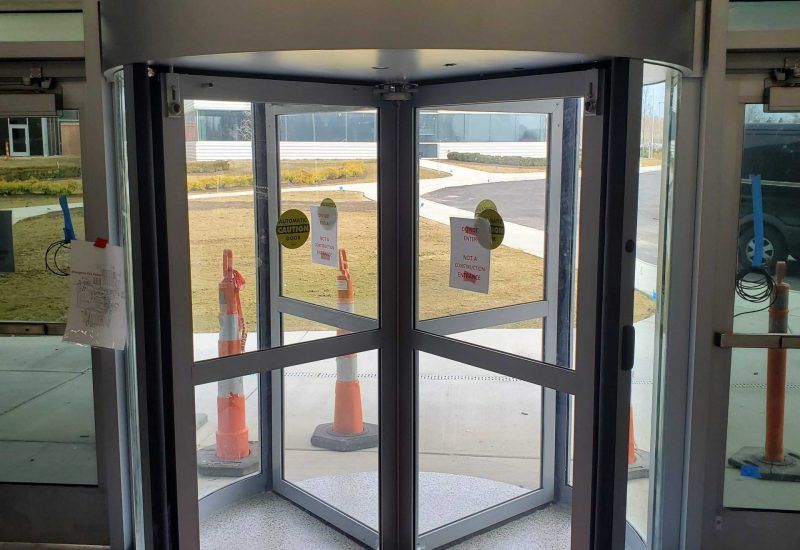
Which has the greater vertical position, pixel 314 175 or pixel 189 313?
pixel 314 175

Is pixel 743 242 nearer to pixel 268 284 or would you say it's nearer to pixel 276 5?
pixel 268 284

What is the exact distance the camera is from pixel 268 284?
10.6ft

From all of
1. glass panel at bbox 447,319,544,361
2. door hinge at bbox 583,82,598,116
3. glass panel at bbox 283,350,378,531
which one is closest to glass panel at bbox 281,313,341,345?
glass panel at bbox 283,350,378,531

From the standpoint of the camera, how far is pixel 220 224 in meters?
2.93

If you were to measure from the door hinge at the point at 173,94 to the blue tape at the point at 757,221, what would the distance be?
2211 mm

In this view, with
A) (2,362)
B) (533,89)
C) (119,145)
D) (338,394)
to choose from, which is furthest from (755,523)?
(2,362)

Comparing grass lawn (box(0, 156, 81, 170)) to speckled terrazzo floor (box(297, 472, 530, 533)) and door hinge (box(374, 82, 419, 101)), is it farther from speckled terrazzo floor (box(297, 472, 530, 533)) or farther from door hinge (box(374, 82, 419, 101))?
speckled terrazzo floor (box(297, 472, 530, 533))

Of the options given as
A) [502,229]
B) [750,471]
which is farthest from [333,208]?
[750,471]

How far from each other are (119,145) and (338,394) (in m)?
1.35

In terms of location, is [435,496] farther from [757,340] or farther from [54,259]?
[54,259]

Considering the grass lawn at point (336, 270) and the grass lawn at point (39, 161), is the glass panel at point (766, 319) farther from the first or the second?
the grass lawn at point (39, 161)

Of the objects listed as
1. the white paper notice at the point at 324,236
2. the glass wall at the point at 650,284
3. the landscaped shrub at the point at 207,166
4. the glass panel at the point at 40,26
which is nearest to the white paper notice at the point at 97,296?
the landscaped shrub at the point at 207,166

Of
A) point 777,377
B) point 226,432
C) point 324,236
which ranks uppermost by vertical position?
point 324,236

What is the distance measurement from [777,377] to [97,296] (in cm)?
273
